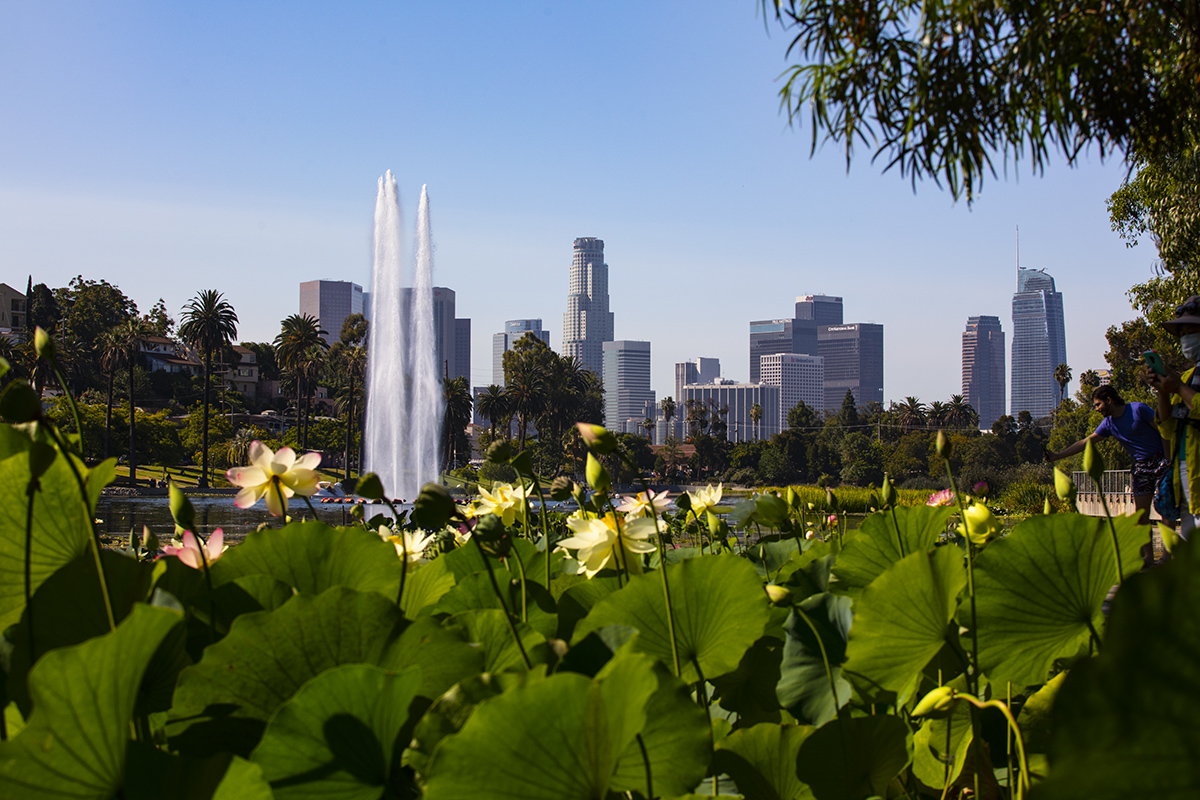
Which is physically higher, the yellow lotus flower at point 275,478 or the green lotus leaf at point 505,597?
the yellow lotus flower at point 275,478

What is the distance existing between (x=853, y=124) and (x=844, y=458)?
66493 mm

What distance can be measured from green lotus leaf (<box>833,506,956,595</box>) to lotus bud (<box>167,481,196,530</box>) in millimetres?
602

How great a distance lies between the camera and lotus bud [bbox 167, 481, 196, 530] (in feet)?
2.40

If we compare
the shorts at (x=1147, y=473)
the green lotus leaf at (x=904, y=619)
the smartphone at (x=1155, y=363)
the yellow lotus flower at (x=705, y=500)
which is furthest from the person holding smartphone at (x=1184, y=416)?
the green lotus leaf at (x=904, y=619)

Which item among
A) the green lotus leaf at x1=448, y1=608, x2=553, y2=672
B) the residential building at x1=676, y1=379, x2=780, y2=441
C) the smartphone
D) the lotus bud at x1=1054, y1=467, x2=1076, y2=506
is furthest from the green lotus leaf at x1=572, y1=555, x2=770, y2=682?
the residential building at x1=676, y1=379, x2=780, y2=441

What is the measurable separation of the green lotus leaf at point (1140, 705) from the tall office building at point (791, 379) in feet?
623

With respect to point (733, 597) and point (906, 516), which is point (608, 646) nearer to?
point (733, 597)

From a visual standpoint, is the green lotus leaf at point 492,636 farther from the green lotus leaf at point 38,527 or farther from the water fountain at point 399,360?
the water fountain at point 399,360

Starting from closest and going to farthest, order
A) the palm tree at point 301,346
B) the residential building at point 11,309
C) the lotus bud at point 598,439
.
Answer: the lotus bud at point 598,439
the palm tree at point 301,346
the residential building at point 11,309

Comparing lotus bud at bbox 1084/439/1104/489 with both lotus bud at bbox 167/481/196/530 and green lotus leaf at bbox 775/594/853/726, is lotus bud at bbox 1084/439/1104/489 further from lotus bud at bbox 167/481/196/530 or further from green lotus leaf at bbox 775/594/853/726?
lotus bud at bbox 167/481/196/530

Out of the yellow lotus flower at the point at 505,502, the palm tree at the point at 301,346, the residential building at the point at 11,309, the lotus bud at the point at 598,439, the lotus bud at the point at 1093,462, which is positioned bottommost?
the yellow lotus flower at the point at 505,502

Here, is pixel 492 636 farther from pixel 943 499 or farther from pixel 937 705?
pixel 943 499

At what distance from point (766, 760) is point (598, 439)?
0.29m

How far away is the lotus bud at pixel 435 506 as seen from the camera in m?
0.63
